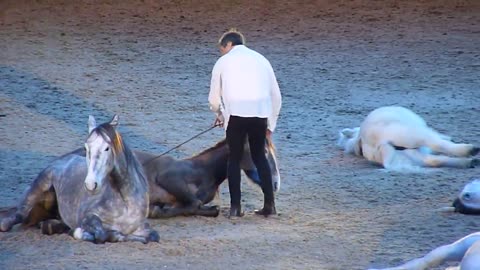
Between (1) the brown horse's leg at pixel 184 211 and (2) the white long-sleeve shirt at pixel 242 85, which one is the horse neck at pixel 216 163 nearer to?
(1) the brown horse's leg at pixel 184 211

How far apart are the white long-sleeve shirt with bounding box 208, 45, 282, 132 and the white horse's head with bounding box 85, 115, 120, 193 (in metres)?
1.60

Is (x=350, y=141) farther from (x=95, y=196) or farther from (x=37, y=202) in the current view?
(x=95, y=196)

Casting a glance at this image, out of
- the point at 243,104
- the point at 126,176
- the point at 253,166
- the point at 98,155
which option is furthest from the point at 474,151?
the point at 98,155

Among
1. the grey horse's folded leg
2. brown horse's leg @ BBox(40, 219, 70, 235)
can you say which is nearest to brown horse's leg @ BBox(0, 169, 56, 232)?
brown horse's leg @ BBox(40, 219, 70, 235)

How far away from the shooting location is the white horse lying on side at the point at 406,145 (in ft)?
38.3

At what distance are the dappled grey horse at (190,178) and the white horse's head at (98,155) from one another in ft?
5.34

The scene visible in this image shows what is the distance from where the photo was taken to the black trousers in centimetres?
973

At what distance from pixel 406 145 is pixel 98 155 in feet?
14.9

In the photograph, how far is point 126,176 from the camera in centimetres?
859

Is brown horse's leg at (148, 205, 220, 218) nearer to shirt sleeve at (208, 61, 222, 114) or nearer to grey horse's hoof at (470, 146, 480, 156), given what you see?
shirt sleeve at (208, 61, 222, 114)

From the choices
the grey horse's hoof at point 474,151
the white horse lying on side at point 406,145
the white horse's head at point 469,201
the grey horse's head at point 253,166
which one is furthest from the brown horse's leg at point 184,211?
the grey horse's hoof at point 474,151

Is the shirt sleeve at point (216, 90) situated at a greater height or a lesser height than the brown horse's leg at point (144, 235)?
greater

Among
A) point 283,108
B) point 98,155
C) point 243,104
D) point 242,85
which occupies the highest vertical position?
Answer: point 242,85

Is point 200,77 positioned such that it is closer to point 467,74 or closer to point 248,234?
point 467,74
